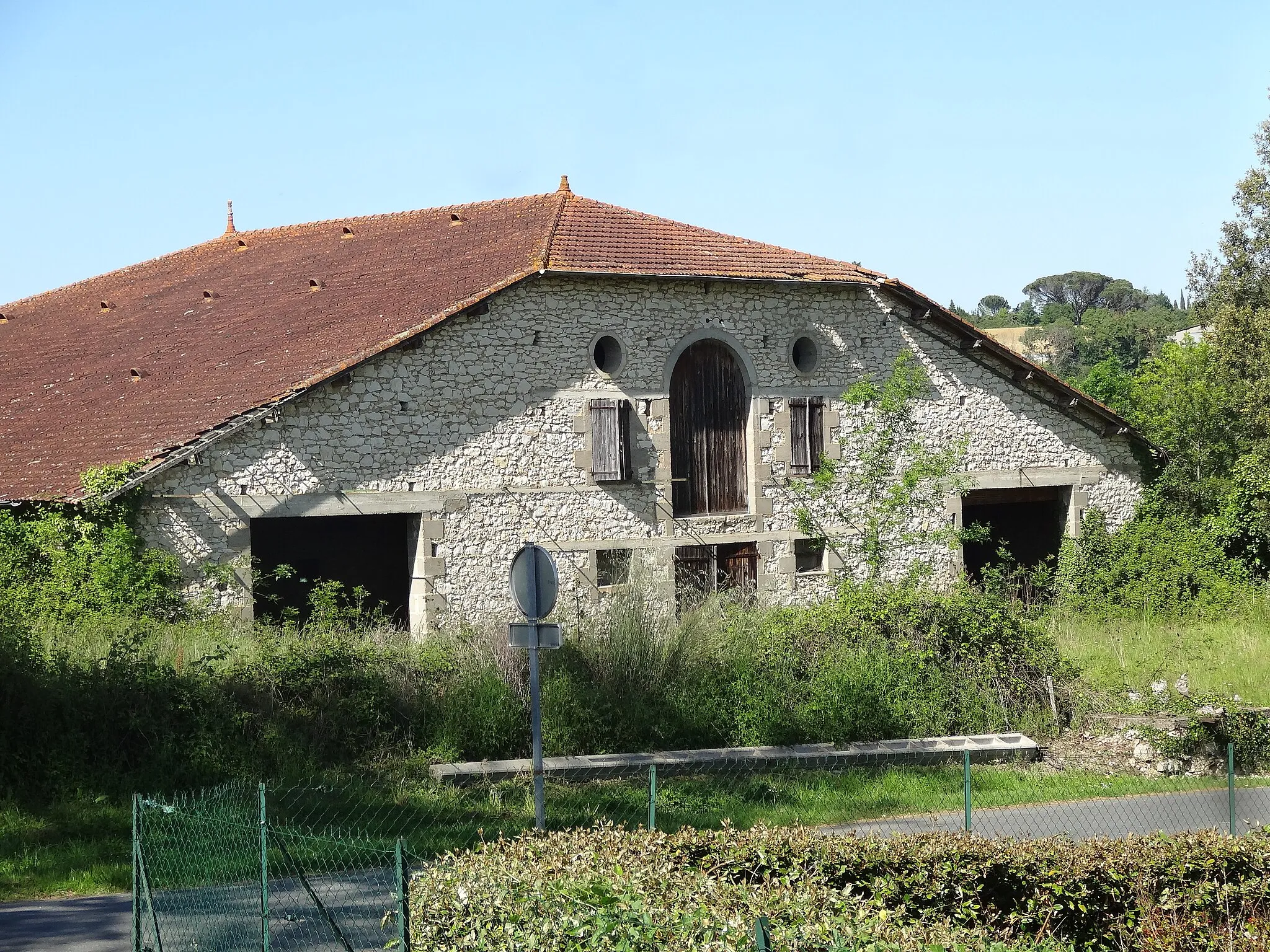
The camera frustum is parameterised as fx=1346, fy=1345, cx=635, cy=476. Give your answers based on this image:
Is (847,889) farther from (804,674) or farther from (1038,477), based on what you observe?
(1038,477)

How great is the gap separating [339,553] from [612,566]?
14.8 ft

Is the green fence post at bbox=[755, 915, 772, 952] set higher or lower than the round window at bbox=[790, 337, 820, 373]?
lower

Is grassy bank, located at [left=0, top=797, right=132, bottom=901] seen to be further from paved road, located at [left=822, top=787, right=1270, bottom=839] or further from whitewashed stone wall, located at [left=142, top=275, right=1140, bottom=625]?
paved road, located at [left=822, top=787, right=1270, bottom=839]

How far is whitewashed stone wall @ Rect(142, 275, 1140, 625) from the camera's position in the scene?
17375 mm

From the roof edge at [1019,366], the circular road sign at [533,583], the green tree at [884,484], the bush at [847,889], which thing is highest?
the roof edge at [1019,366]

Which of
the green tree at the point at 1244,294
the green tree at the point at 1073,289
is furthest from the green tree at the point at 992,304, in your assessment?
the green tree at the point at 1244,294

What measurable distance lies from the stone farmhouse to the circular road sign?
8151 mm

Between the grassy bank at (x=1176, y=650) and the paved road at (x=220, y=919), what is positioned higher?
the grassy bank at (x=1176, y=650)

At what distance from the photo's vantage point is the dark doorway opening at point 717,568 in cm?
2042

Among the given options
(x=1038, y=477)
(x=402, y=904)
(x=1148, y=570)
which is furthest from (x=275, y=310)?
(x=402, y=904)

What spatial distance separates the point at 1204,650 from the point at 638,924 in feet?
46.5

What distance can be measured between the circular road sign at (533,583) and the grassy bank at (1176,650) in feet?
26.9

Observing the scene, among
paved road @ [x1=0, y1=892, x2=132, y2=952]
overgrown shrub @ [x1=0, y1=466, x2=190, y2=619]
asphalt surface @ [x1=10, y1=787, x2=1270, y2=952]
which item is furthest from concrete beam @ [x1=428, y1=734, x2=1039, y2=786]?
overgrown shrub @ [x1=0, y1=466, x2=190, y2=619]

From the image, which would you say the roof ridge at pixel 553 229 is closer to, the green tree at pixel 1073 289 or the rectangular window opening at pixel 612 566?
the rectangular window opening at pixel 612 566
